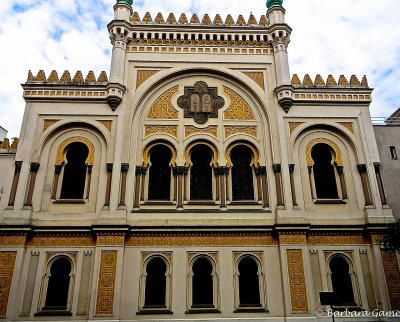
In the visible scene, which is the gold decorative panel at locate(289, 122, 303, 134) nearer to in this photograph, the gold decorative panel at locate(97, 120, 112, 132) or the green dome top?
the green dome top

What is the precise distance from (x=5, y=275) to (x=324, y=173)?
41.8ft

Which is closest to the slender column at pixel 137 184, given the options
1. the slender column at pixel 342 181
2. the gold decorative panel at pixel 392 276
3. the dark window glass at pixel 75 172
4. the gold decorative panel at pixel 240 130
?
the dark window glass at pixel 75 172

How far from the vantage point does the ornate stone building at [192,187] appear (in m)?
12.9

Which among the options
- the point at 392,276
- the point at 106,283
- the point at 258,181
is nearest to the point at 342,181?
the point at 258,181

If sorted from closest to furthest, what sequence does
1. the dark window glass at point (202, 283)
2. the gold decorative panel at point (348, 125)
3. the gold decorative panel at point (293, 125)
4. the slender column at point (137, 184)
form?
the dark window glass at point (202, 283), the slender column at point (137, 184), the gold decorative panel at point (293, 125), the gold decorative panel at point (348, 125)

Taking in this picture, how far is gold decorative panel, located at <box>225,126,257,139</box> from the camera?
50.5 feet

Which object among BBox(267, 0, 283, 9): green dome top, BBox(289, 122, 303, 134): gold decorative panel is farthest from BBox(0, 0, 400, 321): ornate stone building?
BBox(267, 0, 283, 9): green dome top

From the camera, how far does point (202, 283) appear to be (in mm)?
13328

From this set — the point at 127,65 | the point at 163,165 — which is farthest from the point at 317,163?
the point at 127,65

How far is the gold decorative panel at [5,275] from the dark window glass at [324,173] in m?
11.8

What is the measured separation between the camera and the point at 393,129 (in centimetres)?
1580

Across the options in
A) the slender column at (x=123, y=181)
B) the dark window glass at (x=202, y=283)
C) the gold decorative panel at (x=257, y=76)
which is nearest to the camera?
the dark window glass at (x=202, y=283)

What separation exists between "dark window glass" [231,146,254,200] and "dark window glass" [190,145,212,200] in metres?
1.01

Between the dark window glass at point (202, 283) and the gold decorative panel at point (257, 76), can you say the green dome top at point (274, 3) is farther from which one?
the dark window glass at point (202, 283)
